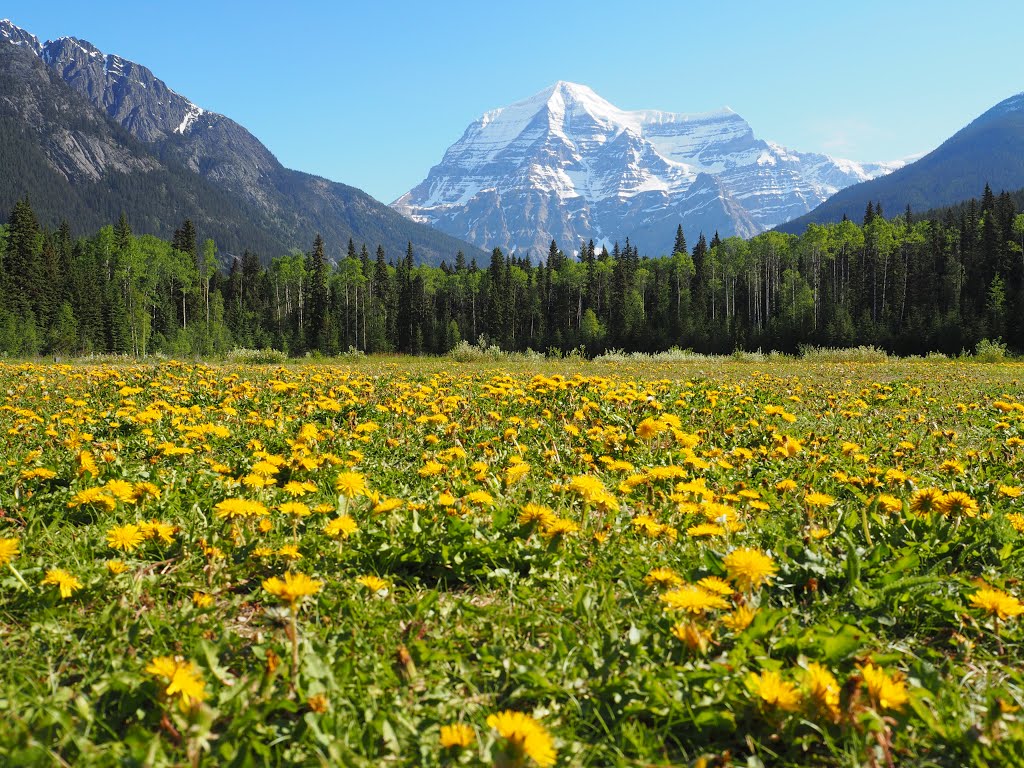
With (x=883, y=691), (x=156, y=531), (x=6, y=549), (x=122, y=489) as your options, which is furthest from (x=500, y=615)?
(x=122, y=489)

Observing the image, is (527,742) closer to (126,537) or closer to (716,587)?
(716,587)

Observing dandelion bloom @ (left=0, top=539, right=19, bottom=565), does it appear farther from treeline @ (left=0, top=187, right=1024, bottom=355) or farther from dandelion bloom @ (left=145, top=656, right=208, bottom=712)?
treeline @ (left=0, top=187, right=1024, bottom=355)

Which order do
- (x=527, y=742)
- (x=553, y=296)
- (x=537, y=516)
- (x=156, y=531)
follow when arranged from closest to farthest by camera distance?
(x=527, y=742) → (x=156, y=531) → (x=537, y=516) → (x=553, y=296)

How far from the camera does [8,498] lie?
2938mm

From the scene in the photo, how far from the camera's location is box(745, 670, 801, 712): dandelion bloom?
1344mm

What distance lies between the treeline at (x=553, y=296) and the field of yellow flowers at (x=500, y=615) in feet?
161

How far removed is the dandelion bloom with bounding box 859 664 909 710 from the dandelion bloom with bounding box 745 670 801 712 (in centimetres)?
17

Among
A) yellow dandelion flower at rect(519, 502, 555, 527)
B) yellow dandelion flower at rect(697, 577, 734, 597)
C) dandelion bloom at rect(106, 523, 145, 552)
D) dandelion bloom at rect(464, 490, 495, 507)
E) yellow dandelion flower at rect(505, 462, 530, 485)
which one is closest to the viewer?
yellow dandelion flower at rect(697, 577, 734, 597)

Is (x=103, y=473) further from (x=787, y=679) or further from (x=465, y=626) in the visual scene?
Answer: (x=787, y=679)

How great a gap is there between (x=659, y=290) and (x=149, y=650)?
296 ft

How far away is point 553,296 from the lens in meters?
92.8

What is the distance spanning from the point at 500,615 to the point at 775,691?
1.00 meters

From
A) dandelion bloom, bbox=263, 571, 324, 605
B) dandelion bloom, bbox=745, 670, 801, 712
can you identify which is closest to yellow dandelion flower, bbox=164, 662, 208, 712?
dandelion bloom, bbox=263, 571, 324, 605

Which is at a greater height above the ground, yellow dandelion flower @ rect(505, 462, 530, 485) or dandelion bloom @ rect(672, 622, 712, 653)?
yellow dandelion flower @ rect(505, 462, 530, 485)
